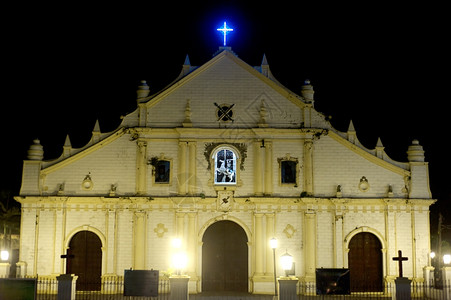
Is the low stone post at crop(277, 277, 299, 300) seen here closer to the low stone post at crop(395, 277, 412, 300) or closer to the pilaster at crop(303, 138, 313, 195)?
the low stone post at crop(395, 277, 412, 300)

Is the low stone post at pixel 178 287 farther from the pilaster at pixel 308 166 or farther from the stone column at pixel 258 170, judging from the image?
the pilaster at pixel 308 166

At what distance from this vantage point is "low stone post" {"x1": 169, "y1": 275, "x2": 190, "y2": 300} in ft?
82.3

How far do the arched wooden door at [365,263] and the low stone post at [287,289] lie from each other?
797 cm

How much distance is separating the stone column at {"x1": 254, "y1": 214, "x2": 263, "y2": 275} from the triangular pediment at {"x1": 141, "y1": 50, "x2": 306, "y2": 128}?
16.7ft

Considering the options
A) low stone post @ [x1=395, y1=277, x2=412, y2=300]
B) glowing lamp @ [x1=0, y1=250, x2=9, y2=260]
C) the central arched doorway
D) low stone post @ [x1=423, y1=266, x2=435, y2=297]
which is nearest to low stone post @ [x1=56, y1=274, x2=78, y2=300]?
glowing lamp @ [x1=0, y1=250, x2=9, y2=260]

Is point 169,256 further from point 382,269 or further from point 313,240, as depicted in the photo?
point 382,269

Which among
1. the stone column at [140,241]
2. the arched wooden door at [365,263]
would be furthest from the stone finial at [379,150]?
the stone column at [140,241]

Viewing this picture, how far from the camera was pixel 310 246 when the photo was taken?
106 feet

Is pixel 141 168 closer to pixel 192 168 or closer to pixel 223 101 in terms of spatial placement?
pixel 192 168

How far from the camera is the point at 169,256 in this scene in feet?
106

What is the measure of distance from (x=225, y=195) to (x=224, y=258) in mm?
3327

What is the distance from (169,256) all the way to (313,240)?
7.56 meters

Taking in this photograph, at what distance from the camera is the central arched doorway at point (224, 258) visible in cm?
3231

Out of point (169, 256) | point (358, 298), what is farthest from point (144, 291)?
point (358, 298)
